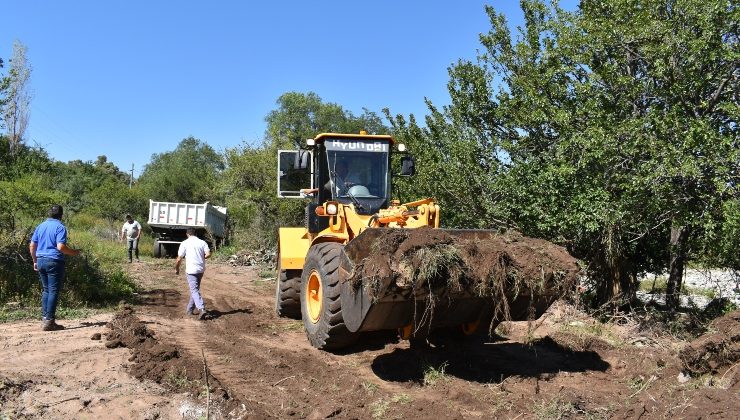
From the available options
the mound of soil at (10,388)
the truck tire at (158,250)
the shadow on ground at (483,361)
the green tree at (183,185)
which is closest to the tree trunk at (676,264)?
the shadow on ground at (483,361)

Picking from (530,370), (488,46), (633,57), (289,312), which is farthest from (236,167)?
(530,370)

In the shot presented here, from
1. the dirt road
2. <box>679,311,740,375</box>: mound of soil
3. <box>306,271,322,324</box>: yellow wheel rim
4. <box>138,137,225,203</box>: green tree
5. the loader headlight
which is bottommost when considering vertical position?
the dirt road

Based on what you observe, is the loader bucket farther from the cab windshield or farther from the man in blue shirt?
the man in blue shirt

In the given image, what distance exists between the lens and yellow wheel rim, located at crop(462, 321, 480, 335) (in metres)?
6.61

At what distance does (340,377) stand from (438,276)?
1693 mm

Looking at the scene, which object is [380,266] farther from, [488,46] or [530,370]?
[488,46]

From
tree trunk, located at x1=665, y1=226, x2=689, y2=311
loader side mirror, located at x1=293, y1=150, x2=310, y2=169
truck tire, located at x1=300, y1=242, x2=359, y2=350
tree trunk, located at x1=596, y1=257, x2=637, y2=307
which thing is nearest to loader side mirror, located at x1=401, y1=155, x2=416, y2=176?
loader side mirror, located at x1=293, y1=150, x2=310, y2=169

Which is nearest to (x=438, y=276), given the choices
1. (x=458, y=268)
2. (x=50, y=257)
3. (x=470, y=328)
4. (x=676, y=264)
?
(x=458, y=268)

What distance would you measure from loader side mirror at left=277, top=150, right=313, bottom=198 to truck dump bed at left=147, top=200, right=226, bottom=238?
48.3 ft

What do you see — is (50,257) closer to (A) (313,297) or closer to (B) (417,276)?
(A) (313,297)

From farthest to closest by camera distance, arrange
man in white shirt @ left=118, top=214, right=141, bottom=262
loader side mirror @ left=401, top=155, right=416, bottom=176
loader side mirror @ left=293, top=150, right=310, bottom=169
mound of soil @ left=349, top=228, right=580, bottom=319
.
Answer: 1. man in white shirt @ left=118, top=214, right=141, bottom=262
2. loader side mirror @ left=401, top=155, right=416, bottom=176
3. loader side mirror @ left=293, top=150, right=310, bottom=169
4. mound of soil @ left=349, top=228, right=580, bottom=319

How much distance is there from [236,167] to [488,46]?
1427 cm

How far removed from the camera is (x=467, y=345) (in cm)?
730

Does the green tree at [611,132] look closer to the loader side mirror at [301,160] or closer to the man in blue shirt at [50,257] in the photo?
the loader side mirror at [301,160]
